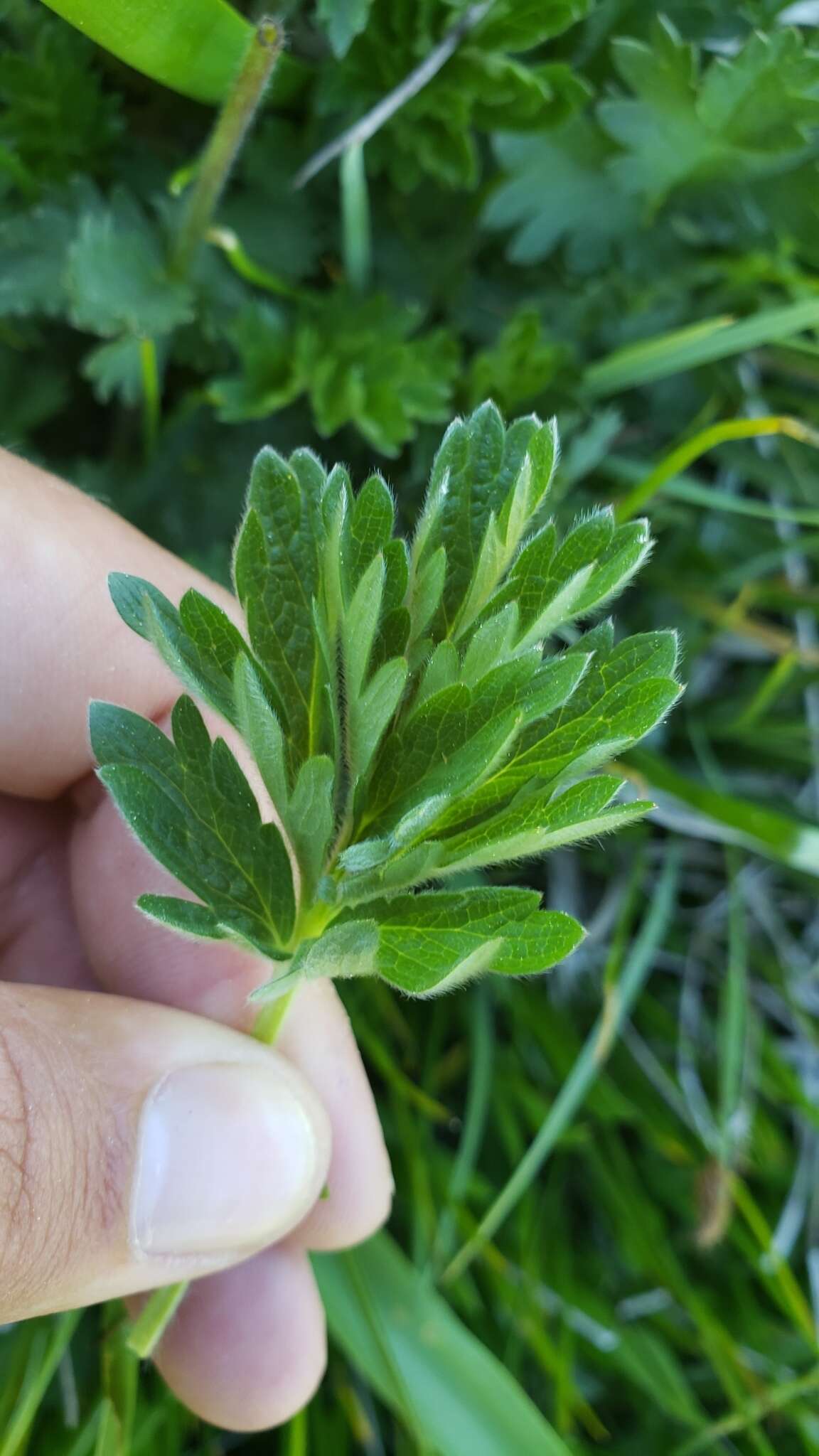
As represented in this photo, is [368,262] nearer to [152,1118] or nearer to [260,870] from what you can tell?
[260,870]

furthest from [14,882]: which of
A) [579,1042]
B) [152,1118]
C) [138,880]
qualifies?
[579,1042]

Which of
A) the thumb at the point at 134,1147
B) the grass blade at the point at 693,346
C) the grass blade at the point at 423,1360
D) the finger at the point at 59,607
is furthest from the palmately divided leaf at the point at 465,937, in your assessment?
the grass blade at the point at 693,346

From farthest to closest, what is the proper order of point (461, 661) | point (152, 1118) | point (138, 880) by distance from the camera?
point (138, 880) < point (152, 1118) < point (461, 661)

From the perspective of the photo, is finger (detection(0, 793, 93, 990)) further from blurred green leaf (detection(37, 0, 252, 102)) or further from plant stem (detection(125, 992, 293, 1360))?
blurred green leaf (detection(37, 0, 252, 102))

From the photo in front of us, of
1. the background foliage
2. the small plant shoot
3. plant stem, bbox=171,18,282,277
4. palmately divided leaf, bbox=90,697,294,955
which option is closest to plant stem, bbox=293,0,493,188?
the background foliage

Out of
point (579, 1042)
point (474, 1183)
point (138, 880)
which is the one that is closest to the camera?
point (138, 880)

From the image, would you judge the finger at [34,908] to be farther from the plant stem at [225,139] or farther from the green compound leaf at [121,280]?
the plant stem at [225,139]

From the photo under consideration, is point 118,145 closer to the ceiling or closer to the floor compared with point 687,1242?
closer to the ceiling

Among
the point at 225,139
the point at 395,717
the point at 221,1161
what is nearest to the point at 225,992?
the point at 221,1161
